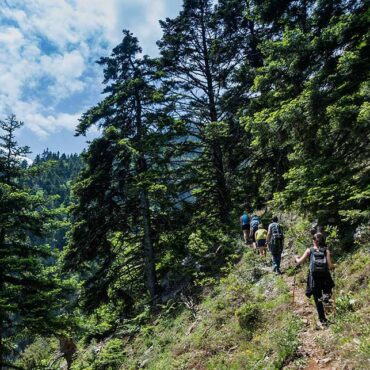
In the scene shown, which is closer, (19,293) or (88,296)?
(19,293)

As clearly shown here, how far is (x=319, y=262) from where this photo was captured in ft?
23.3

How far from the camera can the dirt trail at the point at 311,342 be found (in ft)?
19.9

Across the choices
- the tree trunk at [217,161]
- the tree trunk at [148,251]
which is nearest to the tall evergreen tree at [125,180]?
the tree trunk at [148,251]

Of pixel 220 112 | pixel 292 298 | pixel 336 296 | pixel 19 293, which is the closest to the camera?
pixel 336 296

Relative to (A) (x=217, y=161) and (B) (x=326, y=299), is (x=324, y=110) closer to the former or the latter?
(B) (x=326, y=299)

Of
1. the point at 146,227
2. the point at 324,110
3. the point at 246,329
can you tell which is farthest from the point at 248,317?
the point at 146,227

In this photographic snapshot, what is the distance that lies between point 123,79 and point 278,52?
11.4 m

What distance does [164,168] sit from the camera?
18188mm

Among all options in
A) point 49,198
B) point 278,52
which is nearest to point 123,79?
point 49,198

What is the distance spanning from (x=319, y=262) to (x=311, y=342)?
1525 millimetres

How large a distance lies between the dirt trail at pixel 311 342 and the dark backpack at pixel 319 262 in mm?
1136

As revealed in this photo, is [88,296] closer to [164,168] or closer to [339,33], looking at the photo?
[164,168]

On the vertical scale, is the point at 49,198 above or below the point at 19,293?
above

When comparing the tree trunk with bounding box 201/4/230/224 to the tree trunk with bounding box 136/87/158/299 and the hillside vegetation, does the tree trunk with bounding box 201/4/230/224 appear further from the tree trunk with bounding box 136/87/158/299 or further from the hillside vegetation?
the tree trunk with bounding box 136/87/158/299
